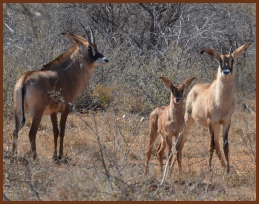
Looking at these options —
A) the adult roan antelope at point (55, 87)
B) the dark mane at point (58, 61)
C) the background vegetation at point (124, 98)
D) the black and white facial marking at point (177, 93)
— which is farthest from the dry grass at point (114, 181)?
the dark mane at point (58, 61)

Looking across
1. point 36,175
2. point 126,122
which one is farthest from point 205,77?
point 36,175

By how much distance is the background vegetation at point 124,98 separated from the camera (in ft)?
25.7

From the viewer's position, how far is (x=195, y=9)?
72.8 feet

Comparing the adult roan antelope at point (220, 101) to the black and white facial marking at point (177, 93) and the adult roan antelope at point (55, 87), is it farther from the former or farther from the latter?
the adult roan antelope at point (55, 87)

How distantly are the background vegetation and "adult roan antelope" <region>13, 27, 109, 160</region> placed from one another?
58 centimetres

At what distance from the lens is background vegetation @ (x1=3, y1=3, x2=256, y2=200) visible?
25.7 ft

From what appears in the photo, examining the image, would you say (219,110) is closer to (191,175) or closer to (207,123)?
(207,123)

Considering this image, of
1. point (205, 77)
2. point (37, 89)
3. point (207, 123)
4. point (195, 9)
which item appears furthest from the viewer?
point (195, 9)

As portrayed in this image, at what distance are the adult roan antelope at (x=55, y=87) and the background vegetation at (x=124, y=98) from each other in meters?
0.58

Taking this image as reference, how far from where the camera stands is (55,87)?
1148 centimetres

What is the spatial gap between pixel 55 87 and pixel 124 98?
17.5 ft

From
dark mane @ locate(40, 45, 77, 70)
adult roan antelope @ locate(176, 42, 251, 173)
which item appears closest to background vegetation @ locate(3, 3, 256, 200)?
adult roan antelope @ locate(176, 42, 251, 173)

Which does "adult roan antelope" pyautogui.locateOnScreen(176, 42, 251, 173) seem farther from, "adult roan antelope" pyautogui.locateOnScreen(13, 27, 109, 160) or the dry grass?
"adult roan antelope" pyautogui.locateOnScreen(13, 27, 109, 160)

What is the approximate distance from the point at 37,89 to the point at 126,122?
373cm
